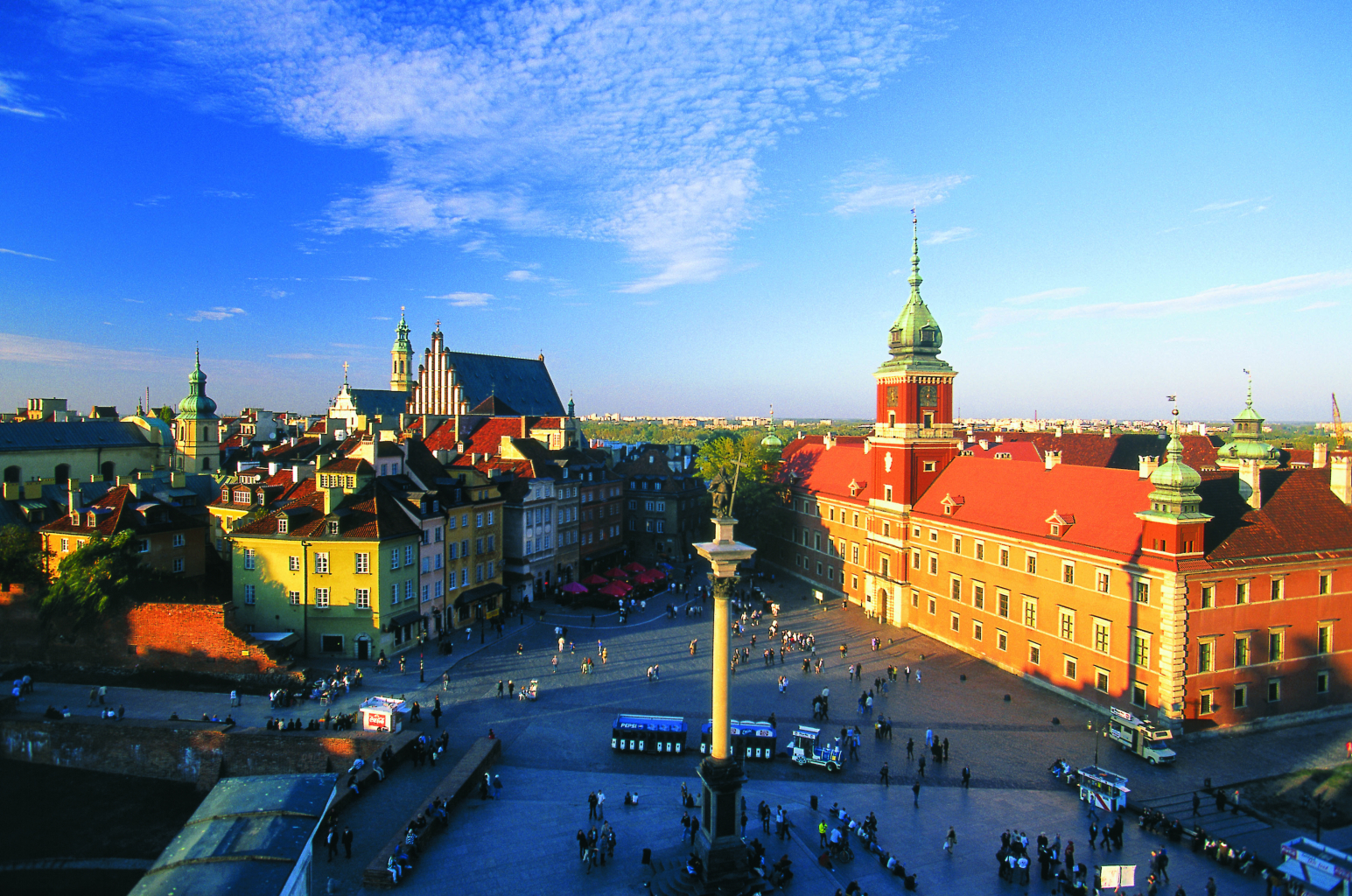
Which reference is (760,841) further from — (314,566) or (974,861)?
(314,566)

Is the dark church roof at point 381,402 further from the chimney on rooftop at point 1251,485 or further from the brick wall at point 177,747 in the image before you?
the chimney on rooftop at point 1251,485

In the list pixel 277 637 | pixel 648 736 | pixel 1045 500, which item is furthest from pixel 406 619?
pixel 1045 500

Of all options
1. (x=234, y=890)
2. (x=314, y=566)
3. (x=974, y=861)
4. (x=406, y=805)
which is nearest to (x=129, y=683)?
(x=314, y=566)

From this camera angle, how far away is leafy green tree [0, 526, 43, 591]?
41.0m

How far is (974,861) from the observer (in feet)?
73.1

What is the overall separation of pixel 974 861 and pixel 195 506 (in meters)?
52.5

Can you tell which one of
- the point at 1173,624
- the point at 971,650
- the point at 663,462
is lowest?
the point at 971,650

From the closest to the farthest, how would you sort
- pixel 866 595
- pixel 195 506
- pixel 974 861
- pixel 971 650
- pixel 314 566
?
pixel 974 861
pixel 314 566
pixel 971 650
pixel 195 506
pixel 866 595

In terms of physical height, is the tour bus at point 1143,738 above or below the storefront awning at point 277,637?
below

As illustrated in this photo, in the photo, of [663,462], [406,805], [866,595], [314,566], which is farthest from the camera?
[663,462]

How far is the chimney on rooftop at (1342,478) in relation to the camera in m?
37.8

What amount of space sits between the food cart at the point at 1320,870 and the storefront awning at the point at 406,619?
122ft

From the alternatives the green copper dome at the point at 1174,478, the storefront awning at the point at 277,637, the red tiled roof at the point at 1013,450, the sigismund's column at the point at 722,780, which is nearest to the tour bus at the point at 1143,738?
the green copper dome at the point at 1174,478

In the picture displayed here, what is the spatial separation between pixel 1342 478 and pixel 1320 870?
93.3 feet
